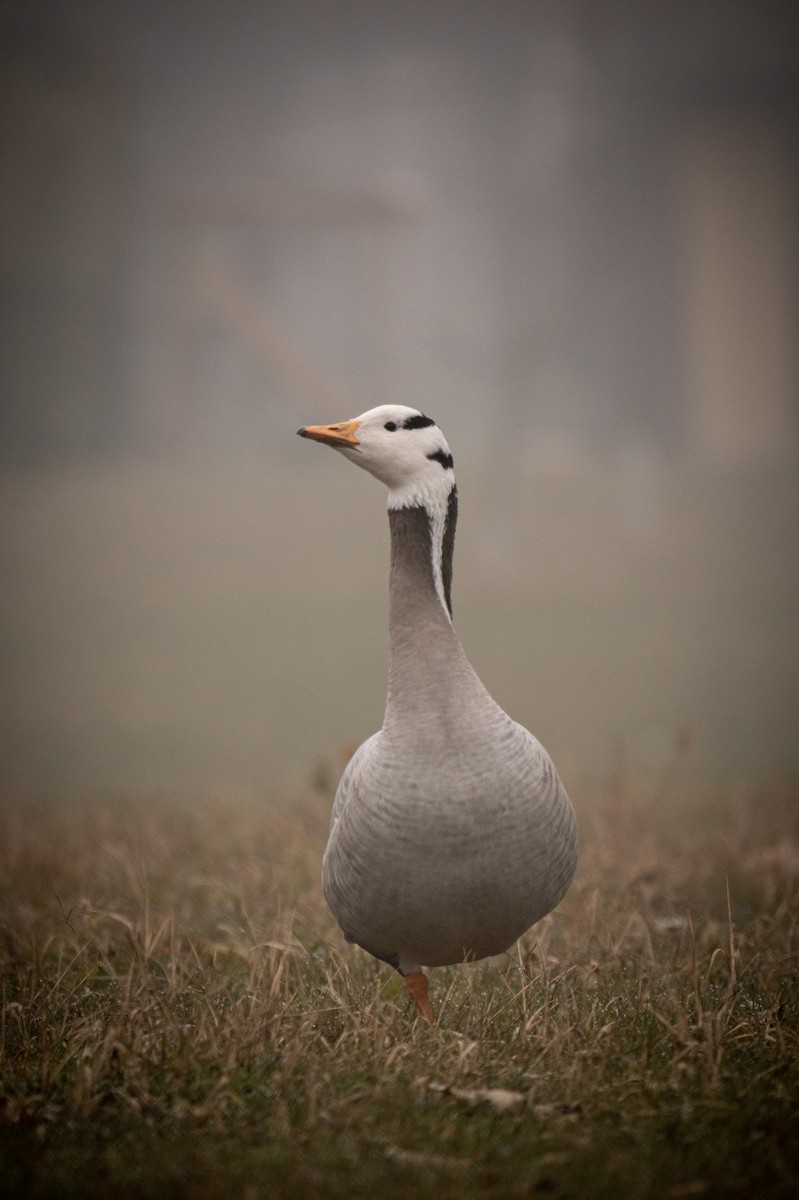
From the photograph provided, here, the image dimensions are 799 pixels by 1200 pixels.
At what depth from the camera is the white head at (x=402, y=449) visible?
4039 mm

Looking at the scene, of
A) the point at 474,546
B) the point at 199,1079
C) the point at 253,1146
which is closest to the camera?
the point at 253,1146

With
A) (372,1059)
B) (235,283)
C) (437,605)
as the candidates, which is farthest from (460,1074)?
(235,283)

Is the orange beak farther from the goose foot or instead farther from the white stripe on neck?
the goose foot

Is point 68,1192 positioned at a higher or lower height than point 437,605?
lower

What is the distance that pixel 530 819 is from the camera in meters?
3.77

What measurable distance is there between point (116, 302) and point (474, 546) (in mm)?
8701

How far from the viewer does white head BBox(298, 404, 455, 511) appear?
159 inches

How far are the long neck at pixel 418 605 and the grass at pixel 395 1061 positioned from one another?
3.94ft

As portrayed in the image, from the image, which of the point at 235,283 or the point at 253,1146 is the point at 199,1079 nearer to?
the point at 253,1146

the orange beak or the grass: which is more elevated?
the orange beak

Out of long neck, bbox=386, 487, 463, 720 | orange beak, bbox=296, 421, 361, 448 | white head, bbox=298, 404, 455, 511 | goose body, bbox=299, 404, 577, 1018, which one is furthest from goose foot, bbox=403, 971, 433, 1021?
orange beak, bbox=296, 421, 361, 448

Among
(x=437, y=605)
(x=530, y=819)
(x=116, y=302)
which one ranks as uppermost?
→ (x=116, y=302)

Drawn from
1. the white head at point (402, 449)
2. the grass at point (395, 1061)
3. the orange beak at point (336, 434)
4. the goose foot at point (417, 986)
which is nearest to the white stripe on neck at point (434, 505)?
the white head at point (402, 449)

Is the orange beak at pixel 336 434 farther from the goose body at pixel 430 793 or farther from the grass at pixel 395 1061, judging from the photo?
the grass at pixel 395 1061
